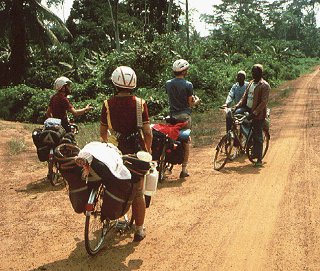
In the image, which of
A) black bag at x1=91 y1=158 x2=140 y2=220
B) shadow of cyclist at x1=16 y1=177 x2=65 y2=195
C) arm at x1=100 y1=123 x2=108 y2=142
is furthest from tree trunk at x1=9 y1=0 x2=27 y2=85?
black bag at x1=91 y1=158 x2=140 y2=220

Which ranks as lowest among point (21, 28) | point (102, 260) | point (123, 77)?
point (102, 260)

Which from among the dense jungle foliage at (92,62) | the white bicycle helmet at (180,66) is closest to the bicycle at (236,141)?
the white bicycle helmet at (180,66)

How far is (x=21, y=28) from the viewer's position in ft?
70.3

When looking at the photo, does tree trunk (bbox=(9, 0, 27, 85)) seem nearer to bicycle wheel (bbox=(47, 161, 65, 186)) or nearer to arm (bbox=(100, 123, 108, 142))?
bicycle wheel (bbox=(47, 161, 65, 186))

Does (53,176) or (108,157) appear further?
(53,176)

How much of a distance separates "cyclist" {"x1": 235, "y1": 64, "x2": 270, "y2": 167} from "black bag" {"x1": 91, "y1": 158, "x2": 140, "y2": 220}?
4652mm

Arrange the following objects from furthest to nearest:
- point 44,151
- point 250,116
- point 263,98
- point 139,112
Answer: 1. point 250,116
2. point 263,98
3. point 44,151
4. point 139,112

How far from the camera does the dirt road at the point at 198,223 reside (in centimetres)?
430

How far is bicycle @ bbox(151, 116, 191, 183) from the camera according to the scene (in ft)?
22.9

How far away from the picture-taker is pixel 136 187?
14.1ft

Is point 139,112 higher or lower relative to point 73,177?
higher

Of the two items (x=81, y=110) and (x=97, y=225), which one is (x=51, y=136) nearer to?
(x=81, y=110)

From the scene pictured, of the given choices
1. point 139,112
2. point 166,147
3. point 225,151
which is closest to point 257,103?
point 225,151

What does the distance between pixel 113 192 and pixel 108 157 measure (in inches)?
14.5
